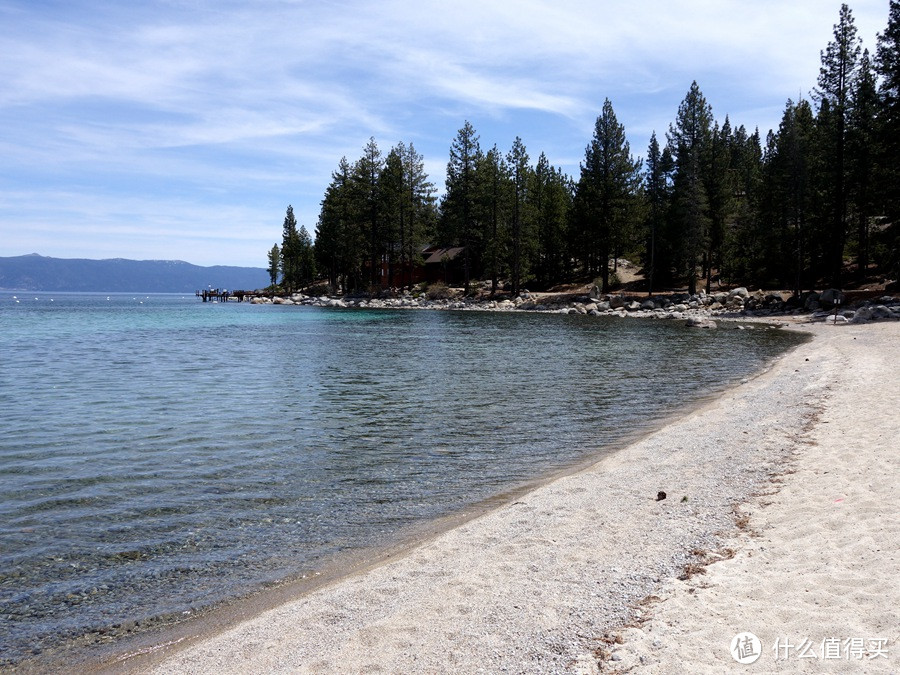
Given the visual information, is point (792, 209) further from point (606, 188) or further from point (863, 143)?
point (606, 188)

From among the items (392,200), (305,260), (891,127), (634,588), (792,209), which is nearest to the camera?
(634,588)

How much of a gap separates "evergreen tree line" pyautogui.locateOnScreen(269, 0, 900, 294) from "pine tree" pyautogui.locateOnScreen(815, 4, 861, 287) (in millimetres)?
98

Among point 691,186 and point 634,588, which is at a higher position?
Answer: point 691,186

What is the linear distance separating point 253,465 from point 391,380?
10.4 meters

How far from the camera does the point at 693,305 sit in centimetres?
5606

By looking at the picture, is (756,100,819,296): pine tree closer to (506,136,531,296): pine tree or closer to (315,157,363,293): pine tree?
(506,136,531,296): pine tree

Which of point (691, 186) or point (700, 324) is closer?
point (700, 324)

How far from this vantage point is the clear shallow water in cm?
679

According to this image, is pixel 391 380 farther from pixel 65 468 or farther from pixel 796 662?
pixel 796 662

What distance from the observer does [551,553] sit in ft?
21.8

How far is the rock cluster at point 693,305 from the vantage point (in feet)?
132

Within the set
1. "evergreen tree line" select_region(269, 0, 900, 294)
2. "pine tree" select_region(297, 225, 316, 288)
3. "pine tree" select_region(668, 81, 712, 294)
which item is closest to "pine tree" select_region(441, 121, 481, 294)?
"evergreen tree line" select_region(269, 0, 900, 294)

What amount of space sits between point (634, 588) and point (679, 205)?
61289mm

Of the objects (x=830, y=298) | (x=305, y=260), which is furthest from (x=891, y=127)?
(x=305, y=260)
